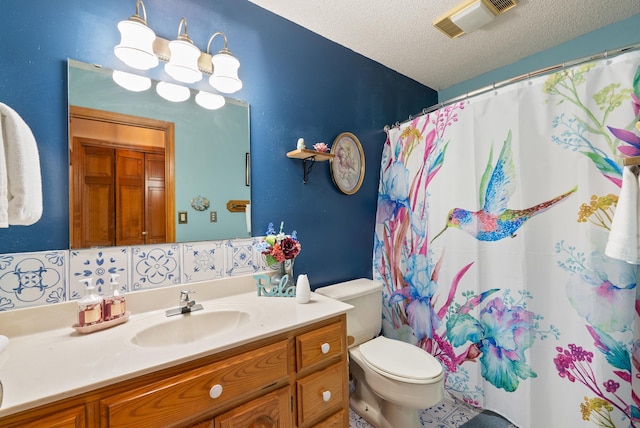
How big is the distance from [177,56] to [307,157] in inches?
31.4

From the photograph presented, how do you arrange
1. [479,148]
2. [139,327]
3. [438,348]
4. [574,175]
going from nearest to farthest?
1. [139,327]
2. [574,175]
3. [479,148]
4. [438,348]

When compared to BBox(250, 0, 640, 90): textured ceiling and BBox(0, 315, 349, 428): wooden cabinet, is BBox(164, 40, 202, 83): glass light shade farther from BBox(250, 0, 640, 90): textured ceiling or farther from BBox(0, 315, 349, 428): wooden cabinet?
BBox(0, 315, 349, 428): wooden cabinet

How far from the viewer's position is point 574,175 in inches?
50.6

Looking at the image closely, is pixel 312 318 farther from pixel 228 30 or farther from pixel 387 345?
pixel 228 30

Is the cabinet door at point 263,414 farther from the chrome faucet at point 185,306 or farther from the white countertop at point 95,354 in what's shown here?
the chrome faucet at point 185,306

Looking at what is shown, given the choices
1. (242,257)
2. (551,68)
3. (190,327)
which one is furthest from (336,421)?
(551,68)

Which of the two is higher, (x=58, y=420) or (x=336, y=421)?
(x=58, y=420)

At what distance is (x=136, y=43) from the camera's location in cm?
112

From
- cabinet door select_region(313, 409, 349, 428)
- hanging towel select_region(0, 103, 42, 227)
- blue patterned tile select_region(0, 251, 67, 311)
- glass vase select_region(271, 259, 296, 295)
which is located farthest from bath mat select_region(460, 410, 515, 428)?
hanging towel select_region(0, 103, 42, 227)

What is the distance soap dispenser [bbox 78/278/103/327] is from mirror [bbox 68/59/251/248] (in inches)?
14.9

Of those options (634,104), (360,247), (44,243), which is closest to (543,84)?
(634,104)

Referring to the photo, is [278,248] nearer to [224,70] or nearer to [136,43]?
[224,70]

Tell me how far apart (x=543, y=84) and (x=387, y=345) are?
5.30 ft

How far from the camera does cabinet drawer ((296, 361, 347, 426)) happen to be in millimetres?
1057
